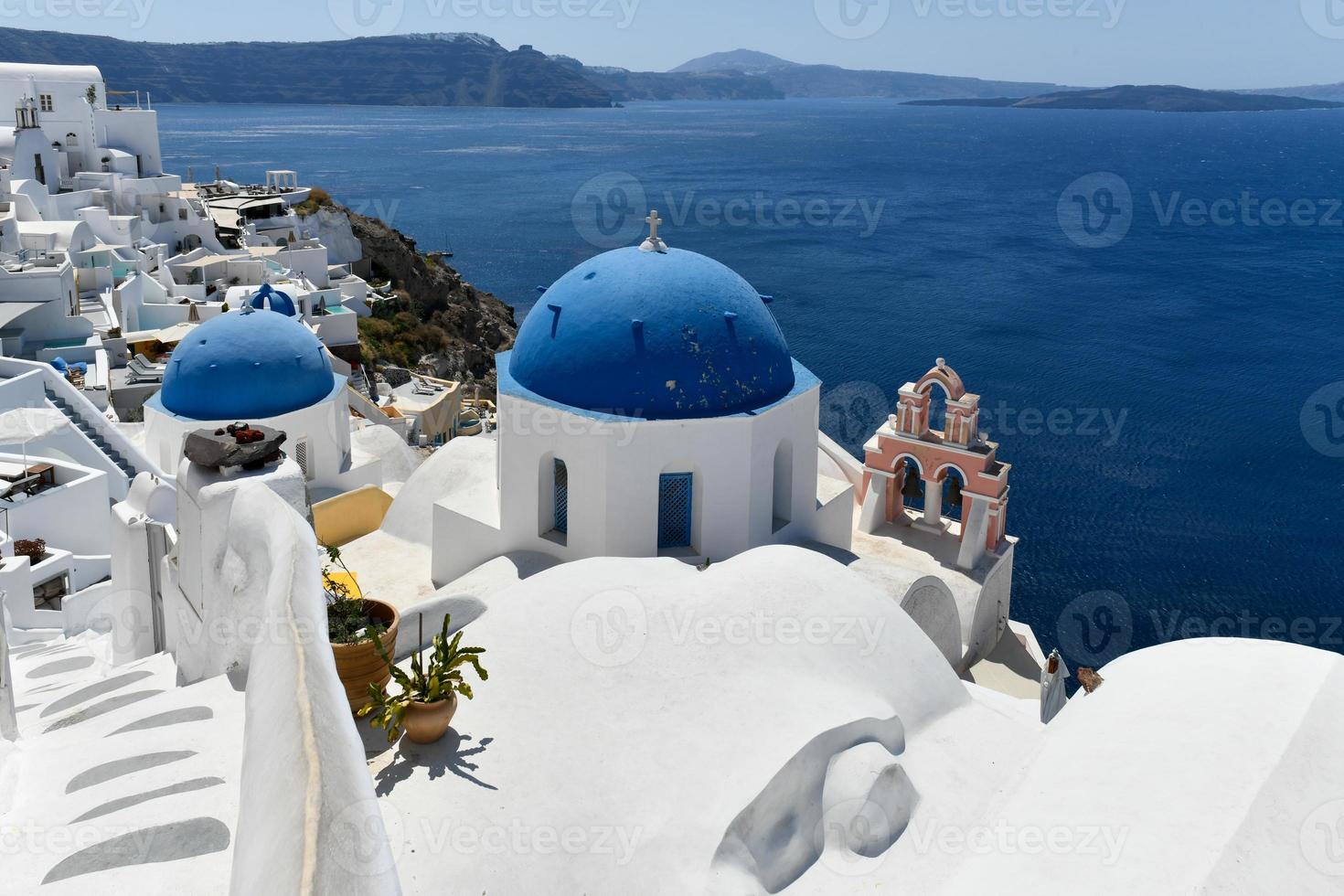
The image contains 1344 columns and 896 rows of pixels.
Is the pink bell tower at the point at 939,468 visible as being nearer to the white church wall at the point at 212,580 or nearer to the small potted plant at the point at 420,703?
the small potted plant at the point at 420,703

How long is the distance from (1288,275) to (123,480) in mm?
71263

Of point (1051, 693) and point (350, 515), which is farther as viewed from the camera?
point (350, 515)

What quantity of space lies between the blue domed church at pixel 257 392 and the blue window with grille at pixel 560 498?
21.5 ft

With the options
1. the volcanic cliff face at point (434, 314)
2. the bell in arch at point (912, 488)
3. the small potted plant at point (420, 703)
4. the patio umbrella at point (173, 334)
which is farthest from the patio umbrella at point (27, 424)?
the volcanic cliff face at point (434, 314)

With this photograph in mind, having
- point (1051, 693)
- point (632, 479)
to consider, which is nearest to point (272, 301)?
point (632, 479)

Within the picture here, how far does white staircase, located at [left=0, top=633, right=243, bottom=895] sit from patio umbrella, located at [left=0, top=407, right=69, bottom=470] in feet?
54.7

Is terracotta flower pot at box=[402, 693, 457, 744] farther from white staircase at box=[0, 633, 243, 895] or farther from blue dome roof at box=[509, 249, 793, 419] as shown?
blue dome roof at box=[509, 249, 793, 419]

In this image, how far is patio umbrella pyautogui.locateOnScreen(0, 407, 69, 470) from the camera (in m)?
21.6

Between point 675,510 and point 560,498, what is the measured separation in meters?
1.60

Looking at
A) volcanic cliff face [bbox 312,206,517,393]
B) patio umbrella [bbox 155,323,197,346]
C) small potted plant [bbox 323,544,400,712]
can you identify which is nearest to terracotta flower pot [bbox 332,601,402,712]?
small potted plant [bbox 323,544,400,712]

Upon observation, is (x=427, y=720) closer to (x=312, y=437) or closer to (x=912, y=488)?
(x=312, y=437)

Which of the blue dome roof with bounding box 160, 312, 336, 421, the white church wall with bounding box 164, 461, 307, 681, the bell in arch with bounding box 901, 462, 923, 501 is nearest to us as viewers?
the white church wall with bounding box 164, 461, 307, 681

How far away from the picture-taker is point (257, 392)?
18625mm

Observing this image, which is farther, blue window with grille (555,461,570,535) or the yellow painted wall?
the yellow painted wall
